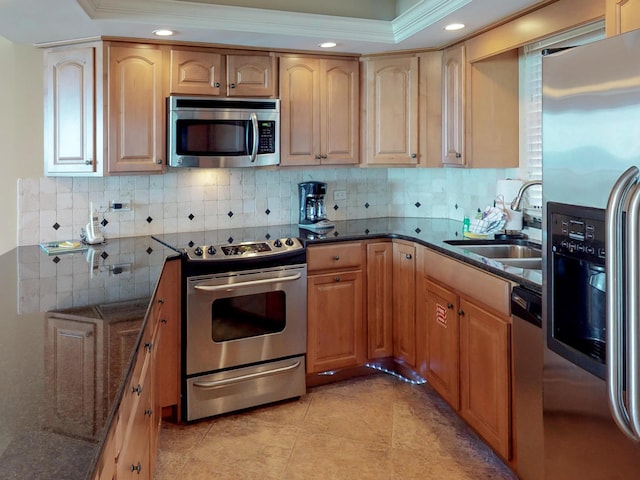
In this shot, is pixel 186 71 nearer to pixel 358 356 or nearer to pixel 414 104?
pixel 414 104

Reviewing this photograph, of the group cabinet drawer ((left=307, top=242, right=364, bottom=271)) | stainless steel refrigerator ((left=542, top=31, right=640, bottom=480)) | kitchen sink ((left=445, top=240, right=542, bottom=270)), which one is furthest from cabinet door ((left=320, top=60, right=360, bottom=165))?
stainless steel refrigerator ((left=542, top=31, right=640, bottom=480))

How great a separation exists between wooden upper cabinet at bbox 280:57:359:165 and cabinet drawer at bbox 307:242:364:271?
25.3 inches

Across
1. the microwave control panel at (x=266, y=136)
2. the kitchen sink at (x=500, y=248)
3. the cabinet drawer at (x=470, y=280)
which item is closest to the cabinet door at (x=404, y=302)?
the cabinet drawer at (x=470, y=280)

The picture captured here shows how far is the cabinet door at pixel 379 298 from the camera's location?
341cm

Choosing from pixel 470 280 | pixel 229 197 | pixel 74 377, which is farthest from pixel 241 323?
pixel 74 377

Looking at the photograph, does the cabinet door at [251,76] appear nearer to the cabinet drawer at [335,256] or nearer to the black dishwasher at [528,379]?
the cabinet drawer at [335,256]

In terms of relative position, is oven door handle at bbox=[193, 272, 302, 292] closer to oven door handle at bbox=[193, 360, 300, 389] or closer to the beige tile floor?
oven door handle at bbox=[193, 360, 300, 389]

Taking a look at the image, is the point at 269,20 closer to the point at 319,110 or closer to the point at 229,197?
the point at 319,110

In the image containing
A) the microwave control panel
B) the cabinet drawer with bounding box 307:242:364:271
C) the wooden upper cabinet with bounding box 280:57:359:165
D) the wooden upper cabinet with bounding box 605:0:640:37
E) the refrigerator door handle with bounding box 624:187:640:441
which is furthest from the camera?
the wooden upper cabinet with bounding box 280:57:359:165

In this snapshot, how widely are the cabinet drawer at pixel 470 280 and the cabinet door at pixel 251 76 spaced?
4.79 ft

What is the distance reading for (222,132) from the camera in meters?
3.25

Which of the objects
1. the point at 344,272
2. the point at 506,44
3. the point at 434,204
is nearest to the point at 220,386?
the point at 344,272

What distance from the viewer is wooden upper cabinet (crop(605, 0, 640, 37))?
1799mm

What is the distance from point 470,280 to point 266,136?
1591 mm
